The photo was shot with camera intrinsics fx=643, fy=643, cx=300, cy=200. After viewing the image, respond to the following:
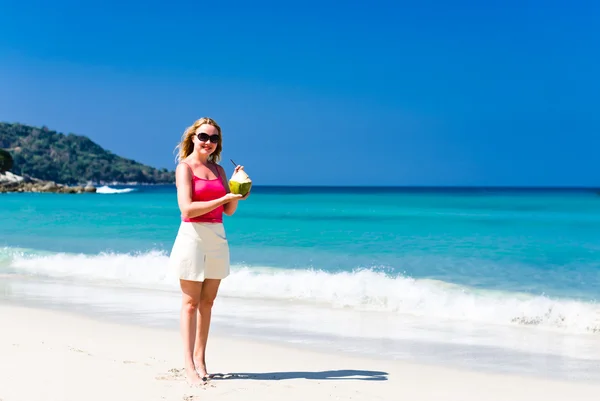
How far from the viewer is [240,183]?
4.56 meters

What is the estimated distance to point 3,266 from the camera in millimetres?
13883

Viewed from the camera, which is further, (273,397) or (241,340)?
(241,340)

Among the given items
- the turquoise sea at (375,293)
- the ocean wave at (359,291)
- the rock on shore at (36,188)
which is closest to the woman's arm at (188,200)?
the turquoise sea at (375,293)

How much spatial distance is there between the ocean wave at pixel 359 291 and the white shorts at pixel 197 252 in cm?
484

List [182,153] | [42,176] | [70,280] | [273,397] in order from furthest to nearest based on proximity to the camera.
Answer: [42,176] → [70,280] → [182,153] → [273,397]

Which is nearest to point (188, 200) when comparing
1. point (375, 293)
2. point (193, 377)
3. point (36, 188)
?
point (193, 377)

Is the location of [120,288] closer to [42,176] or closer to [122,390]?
[122,390]

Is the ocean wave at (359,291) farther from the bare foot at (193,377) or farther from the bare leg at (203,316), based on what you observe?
the bare foot at (193,377)

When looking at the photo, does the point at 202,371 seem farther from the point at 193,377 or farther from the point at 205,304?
the point at 205,304

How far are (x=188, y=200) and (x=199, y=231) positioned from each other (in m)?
0.25

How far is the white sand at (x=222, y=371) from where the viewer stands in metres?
4.62

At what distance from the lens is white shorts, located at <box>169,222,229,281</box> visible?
4.63 metres

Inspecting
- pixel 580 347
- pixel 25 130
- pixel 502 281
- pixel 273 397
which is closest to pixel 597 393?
pixel 580 347

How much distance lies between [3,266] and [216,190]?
10.9 meters
